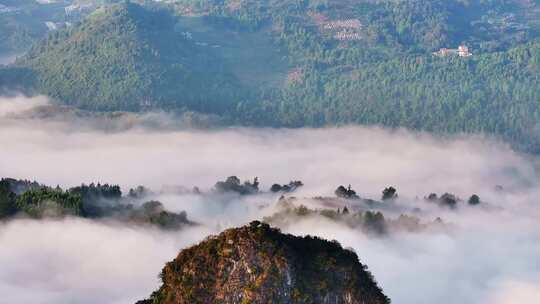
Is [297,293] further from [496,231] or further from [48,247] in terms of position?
[496,231]

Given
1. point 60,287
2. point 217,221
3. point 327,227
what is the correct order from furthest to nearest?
point 217,221
point 327,227
point 60,287

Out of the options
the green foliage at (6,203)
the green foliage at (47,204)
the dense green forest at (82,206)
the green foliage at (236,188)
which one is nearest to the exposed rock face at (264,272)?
the green foliage at (6,203)

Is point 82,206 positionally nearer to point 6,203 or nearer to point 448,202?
point 6,203

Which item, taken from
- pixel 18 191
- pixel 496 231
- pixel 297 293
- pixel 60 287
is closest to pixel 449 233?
pixel 496 231

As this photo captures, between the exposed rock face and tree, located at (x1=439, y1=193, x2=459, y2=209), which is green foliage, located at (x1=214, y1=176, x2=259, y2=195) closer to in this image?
tree, located at (x1=439, y1=193, x2=459, y2=209)

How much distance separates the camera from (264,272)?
57.3 meters

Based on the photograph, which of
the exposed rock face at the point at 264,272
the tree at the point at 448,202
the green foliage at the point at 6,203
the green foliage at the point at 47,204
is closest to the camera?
the exposed rock face at the point at 264,272

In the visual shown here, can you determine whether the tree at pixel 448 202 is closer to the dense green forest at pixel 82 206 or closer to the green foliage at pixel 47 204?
the dense green forest at pixel 82 206

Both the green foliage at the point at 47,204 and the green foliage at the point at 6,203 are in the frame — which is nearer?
the green foliage at the point at 6,203

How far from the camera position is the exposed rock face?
57.4m

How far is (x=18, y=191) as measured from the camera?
141 metres

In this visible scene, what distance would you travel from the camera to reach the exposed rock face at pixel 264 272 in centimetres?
5738

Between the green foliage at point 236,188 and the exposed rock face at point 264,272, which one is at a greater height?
the green foliage at point 236,188

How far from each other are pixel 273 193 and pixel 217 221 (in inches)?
1160
